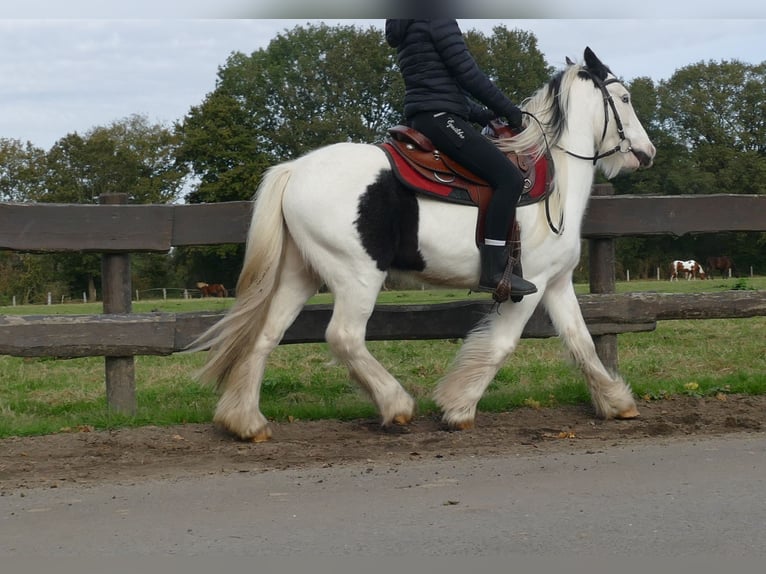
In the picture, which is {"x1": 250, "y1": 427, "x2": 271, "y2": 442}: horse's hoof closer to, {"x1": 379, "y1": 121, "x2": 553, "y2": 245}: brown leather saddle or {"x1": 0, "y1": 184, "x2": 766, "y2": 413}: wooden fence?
{"x1": 0, "y1": 184, "x2": 766, "y2": 413}: wooden fence

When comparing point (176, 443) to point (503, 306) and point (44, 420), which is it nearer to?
point (44, 420)

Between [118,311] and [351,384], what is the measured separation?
5.64 feet

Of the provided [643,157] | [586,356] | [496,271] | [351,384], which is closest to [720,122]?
[643,157]

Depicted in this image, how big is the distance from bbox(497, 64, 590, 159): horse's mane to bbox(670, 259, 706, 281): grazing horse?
40.5 m

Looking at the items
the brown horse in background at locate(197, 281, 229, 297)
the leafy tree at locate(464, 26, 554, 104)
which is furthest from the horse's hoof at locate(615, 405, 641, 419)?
the brown horse in background at locate(197, 281, 229, 297)

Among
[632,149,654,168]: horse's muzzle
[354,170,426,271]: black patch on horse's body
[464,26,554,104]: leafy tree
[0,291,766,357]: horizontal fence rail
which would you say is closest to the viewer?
[354,170,426,271]: black patch on horse's body

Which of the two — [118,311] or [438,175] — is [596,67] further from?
[118,311]

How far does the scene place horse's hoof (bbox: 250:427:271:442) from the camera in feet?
18.7

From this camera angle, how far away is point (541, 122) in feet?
21.1

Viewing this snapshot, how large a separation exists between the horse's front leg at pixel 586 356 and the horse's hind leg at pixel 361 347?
1247 mm

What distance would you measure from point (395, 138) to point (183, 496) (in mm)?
2764

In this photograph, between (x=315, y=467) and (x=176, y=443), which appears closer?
(x=315, y=467)

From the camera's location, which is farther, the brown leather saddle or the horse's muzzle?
the horse's muzzle

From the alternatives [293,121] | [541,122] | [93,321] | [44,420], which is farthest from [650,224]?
[293,121]
